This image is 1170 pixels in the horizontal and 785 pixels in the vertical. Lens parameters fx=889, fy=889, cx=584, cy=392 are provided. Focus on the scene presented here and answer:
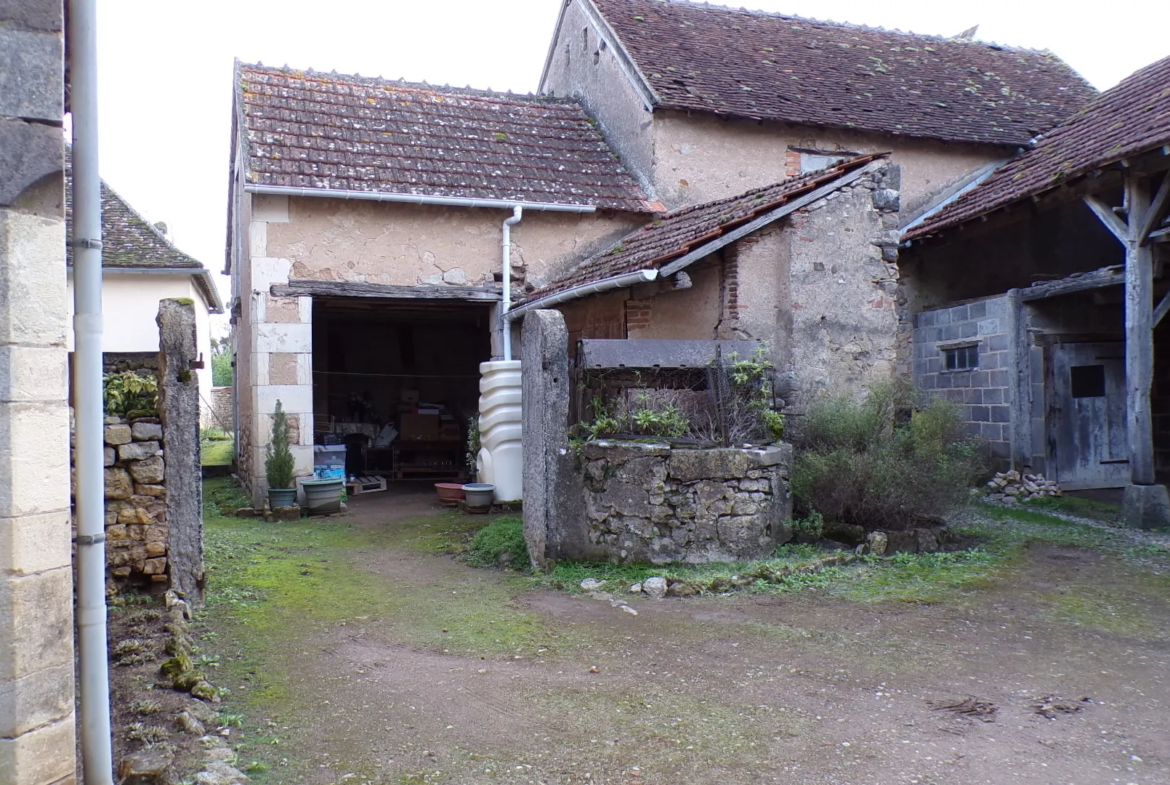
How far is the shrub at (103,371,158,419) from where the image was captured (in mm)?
5781

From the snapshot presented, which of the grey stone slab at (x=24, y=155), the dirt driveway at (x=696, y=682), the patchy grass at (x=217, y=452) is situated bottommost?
the dirt driveway at (x=696, y=682)

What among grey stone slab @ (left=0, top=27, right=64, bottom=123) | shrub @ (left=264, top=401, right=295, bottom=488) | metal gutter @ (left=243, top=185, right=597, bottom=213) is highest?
metal gutter @ (left=243, top=185, right=597, bottom=213)

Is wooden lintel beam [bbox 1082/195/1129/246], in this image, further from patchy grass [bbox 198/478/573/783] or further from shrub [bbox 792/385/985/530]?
patchy grass [bbox 198/478/573/783]

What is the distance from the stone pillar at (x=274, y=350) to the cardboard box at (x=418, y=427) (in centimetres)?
428

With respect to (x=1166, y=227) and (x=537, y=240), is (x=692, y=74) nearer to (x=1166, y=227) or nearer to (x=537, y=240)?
(x=537, y=240)

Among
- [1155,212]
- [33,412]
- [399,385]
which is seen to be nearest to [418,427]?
[399,385]

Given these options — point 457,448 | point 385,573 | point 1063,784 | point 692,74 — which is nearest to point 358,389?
point 457,448

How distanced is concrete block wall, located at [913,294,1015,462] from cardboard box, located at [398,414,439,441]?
7909 mm

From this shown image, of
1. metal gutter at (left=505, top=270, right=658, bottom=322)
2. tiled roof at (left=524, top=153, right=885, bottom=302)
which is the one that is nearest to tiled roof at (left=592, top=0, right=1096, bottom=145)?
tiled roof at (left=524, top=153, right=885, bottom=302)

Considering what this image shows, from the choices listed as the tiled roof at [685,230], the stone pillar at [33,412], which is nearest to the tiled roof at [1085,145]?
the tiled roof at [685,230]

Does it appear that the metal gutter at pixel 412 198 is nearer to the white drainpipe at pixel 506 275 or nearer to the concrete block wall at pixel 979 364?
the white drainpipe at pixel 506 275

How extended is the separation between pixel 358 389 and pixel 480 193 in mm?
6518

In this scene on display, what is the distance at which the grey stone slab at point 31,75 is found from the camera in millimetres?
2723

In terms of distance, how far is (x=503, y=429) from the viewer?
959 centimetres
